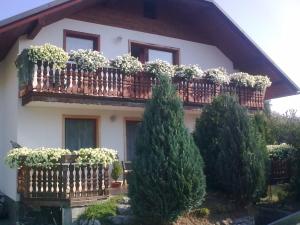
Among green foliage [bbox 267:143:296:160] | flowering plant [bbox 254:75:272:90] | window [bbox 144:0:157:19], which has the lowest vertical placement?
green foliage [bbox 267:143:296:160]

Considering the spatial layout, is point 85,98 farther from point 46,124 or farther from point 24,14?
point 24,14

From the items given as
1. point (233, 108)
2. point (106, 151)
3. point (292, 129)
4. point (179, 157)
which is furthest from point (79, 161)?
point (292, 129)

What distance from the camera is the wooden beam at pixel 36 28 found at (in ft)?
40.6

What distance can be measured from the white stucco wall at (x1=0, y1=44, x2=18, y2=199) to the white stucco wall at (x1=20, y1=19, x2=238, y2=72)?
1248 mm

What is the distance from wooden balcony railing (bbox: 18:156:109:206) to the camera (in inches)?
397

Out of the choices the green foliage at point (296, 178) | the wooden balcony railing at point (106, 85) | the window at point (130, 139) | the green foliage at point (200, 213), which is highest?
the wooden balcony railing at point (106, 85)

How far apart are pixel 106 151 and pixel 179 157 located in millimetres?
2361

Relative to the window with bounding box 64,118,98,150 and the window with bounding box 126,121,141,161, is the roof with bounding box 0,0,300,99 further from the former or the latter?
the window with bounding box 126,121,141,161

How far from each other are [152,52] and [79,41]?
3.23m

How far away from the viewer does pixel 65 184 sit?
10047 millimetres

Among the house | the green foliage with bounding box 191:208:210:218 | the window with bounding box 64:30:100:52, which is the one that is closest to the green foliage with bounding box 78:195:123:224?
the green foliage with bounding box 191:208:210:218

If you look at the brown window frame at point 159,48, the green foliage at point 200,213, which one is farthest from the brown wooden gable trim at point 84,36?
the green foliage at point 200,213

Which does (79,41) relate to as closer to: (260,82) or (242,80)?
(242,80)

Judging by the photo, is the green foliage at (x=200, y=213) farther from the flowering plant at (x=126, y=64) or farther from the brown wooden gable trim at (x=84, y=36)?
the brown wooden gable trim at (x=84, y=36)
